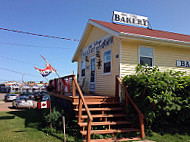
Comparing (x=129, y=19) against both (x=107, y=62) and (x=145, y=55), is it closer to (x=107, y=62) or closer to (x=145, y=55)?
(x=145, y=55)

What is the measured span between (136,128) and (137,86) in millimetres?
1583

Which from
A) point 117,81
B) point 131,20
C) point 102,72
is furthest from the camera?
point 131,20

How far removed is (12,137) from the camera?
19.5ft

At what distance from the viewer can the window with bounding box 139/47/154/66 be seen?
8.27m

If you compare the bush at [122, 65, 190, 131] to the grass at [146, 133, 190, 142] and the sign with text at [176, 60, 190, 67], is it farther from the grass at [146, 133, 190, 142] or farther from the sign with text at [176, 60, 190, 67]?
the sign with text at [176, 60, 190, 67]

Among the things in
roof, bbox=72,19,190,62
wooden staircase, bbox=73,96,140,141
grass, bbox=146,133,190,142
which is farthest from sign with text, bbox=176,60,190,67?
wooden staircase, bbox=73,96,140,141

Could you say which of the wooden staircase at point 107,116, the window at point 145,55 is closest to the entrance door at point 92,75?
the wooden staircase at point 107,116

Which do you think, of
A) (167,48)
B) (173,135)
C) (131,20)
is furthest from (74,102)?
(131,20)

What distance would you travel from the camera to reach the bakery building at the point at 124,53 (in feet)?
25.5

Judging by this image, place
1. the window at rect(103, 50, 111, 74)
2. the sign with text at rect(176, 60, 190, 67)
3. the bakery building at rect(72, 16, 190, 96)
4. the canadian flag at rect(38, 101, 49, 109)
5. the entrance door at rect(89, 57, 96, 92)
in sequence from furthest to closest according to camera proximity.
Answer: the entrance door at rect(89, 57, 96, 92)
the sign with text at rect(176, 60, 190, 67)
the window at rect(103, 50, 111, 74)
the bakery building at rect(72, 16, 190, 96)
the canadian flag at rect(38, 101, 49, 109)

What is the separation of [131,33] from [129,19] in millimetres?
4780

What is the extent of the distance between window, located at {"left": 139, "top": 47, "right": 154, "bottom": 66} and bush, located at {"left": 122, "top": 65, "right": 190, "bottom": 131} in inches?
78.1

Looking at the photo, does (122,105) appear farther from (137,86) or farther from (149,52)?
(149,52)

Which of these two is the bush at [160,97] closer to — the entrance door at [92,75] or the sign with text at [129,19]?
the entrance door at [92,75]
